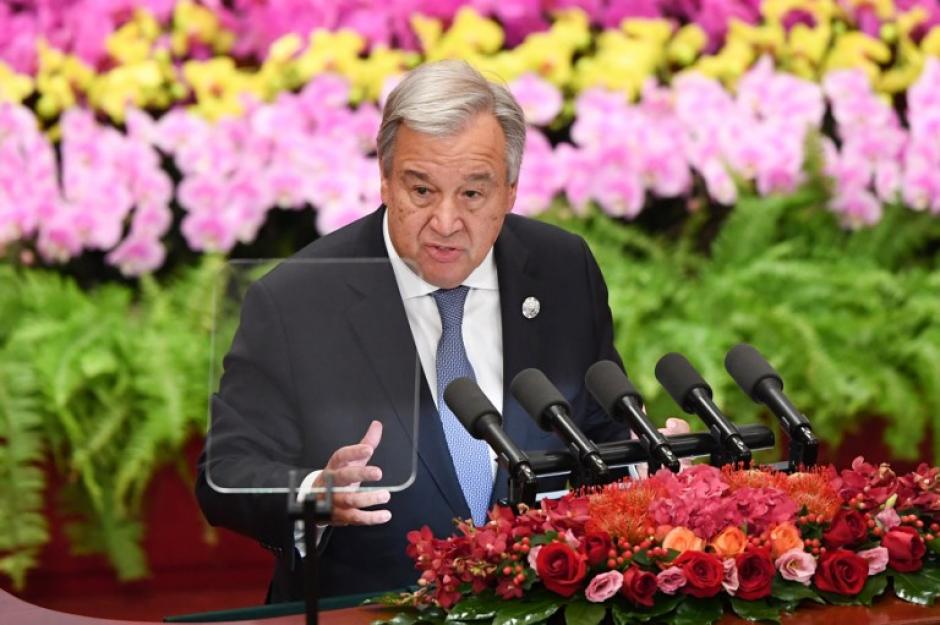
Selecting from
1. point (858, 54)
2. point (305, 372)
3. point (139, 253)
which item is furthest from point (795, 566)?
point (858, 54)

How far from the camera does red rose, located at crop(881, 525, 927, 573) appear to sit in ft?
8.18

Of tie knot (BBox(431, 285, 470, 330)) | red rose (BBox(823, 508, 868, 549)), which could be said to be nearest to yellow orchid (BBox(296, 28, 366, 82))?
tie knot (BBox(431, 285, 470, 330))

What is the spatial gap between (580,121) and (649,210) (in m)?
0.37

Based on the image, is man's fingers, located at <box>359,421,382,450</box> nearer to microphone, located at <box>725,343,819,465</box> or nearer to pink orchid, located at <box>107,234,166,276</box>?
microphone, located at <box>725,343,819,465</box>

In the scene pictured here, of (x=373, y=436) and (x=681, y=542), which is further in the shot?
(x=373, y=436)

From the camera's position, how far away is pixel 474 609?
2.38 metres

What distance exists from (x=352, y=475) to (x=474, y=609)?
0.89 ft

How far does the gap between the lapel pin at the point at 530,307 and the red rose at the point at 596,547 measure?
0.87 m

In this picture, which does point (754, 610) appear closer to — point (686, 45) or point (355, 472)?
point (355, 472)

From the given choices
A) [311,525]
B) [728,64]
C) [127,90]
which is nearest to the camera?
[311,525]

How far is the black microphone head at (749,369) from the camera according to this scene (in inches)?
109

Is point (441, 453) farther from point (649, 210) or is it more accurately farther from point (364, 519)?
point (649, 210)

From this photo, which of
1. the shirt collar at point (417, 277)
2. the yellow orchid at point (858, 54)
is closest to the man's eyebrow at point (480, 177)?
the shirt collar at point (417, 277)

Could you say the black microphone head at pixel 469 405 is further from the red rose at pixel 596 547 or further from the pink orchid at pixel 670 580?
the pink orchid at pixel 670 580
